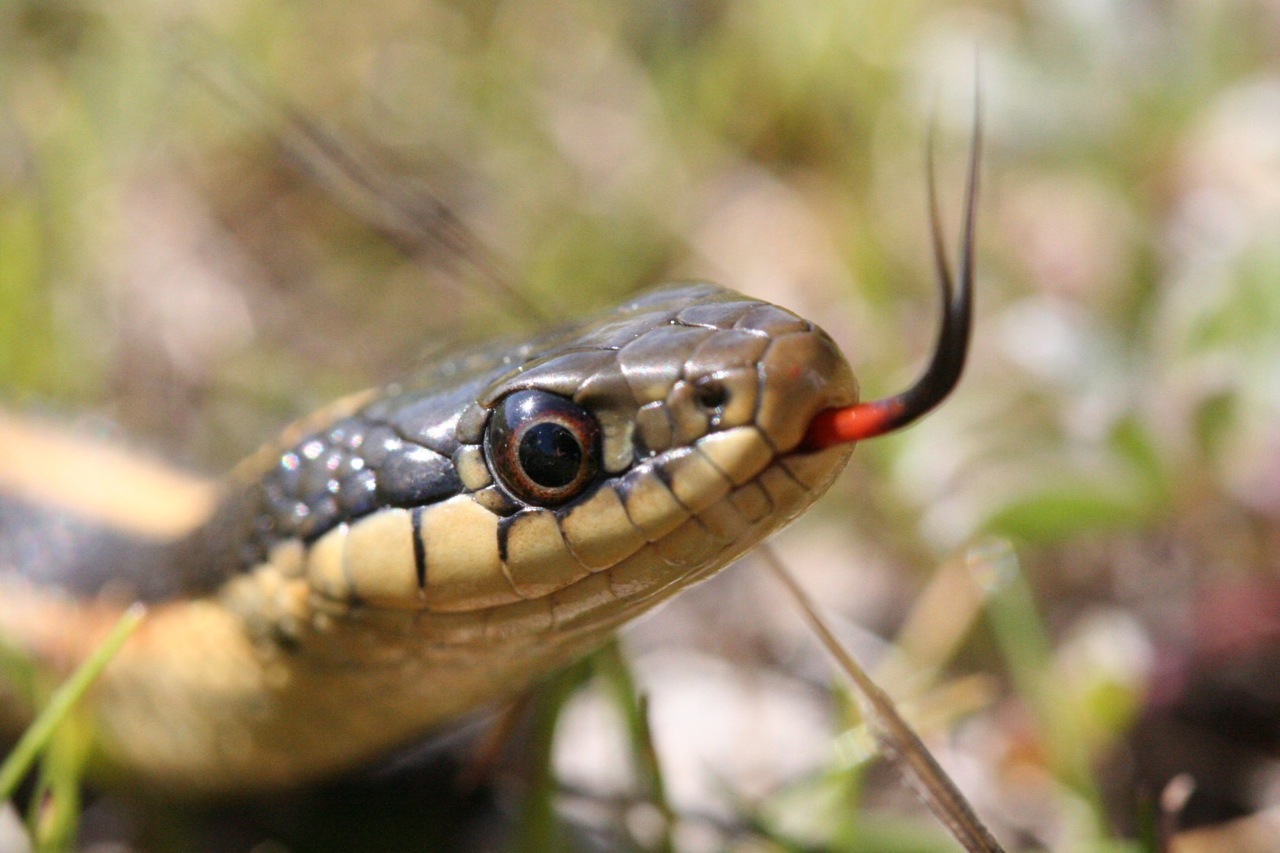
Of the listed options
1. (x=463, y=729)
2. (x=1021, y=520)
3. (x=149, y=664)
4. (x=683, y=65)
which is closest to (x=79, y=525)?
(x=149, y=664)

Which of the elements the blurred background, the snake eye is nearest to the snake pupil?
the snake eye

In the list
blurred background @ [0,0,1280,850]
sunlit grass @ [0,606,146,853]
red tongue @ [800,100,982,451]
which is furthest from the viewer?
blurred background @ [0,0,1280,850]

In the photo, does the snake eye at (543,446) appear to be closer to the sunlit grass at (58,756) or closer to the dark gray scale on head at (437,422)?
the dark gray scale on head at (437,422)

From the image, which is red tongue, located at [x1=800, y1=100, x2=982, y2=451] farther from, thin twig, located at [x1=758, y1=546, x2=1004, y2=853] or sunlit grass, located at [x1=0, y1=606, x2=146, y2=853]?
sunlit grass, located at [x1=0, y1=606, x2=146, y2=853]

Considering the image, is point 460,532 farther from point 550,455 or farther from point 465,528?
point 550,455

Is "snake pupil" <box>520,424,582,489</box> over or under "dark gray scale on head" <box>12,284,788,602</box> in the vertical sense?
under

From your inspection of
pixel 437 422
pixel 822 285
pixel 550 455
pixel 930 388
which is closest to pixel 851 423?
pixel 930 388

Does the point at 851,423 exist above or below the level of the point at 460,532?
below

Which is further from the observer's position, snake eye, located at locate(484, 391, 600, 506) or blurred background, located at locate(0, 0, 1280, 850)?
blurred background, located at locate(0, 0, 1280, 850)
